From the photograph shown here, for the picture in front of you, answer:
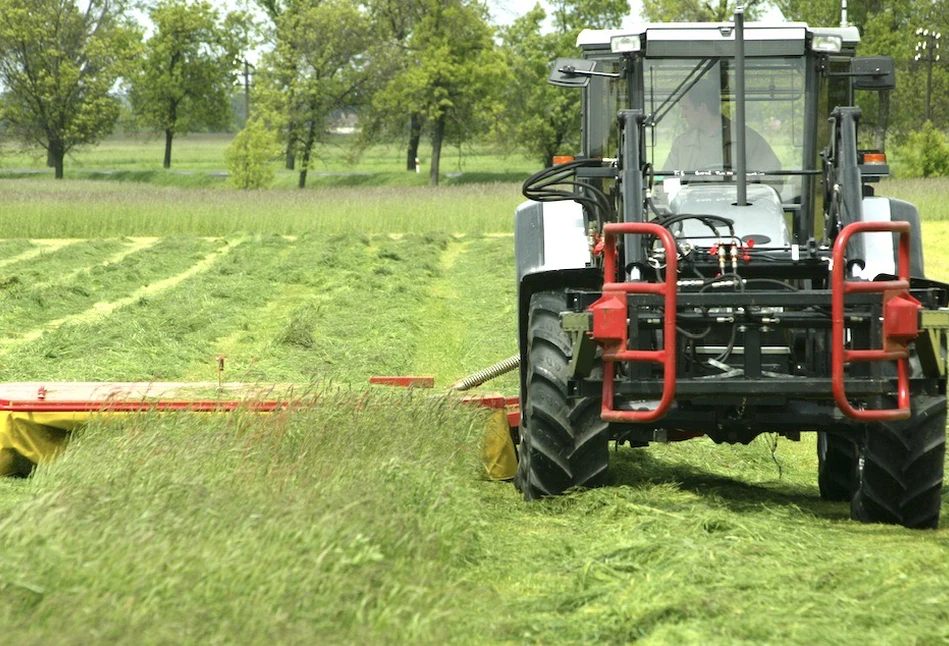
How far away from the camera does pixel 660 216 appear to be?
714 centimetres

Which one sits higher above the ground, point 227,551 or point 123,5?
point 123,5

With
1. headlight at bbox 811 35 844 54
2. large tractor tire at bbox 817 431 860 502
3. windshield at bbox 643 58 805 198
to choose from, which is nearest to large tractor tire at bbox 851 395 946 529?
large tractor tire at bbox 817 431 860 502

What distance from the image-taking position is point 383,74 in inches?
2143

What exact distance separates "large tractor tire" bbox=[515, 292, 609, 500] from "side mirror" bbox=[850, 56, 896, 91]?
2.09 metres

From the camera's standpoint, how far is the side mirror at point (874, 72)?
734 centimetres

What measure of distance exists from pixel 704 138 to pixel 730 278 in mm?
1305

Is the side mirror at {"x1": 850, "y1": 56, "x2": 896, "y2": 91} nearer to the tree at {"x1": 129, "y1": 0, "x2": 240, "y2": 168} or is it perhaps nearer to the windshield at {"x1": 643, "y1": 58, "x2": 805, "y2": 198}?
the windshield at {"x1": 643, "y1": 58, "x2": 805, "y2": 198}

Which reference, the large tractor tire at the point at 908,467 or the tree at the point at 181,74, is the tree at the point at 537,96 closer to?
the tree at the point at 181,74

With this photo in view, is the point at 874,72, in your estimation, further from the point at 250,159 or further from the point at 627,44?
the point at 250,159

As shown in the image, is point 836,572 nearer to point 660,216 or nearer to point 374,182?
point 660,216

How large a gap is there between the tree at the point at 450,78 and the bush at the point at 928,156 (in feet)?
51.0

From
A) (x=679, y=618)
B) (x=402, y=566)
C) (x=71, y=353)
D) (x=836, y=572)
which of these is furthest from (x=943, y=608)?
(x=71, y=353)

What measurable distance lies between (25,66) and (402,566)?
172 ft

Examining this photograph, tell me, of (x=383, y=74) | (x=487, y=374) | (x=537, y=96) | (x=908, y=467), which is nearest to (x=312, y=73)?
(x=383, y=74)
